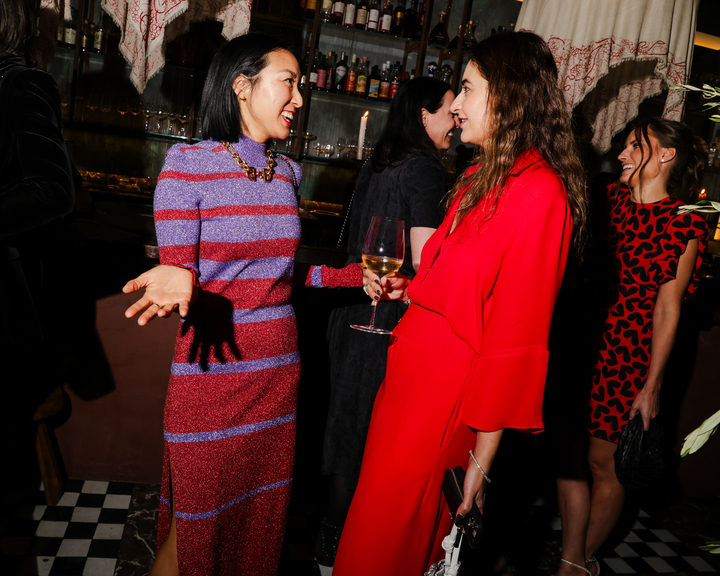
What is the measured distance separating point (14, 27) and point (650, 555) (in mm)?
3191

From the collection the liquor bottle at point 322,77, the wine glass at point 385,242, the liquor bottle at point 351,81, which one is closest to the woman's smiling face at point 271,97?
the wine glass at point 385,242

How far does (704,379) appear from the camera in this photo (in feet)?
10.4

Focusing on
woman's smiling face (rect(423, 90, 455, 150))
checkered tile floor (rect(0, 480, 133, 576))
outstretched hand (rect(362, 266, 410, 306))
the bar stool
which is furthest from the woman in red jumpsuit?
the bar stool

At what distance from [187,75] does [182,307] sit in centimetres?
401

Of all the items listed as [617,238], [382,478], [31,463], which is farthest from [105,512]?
[617,238]

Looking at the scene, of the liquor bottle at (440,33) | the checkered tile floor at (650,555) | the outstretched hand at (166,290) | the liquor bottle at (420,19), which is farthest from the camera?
the liquor bottle at (440,33)

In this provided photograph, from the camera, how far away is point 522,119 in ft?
4.08

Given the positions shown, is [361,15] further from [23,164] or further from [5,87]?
[23,164]

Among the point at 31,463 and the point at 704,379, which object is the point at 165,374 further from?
the point at 704,379

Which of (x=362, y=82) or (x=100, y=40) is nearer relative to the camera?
(x=100, y=40)

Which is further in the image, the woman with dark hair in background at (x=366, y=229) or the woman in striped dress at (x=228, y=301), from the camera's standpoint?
the woman with dark hair in background at (x=366, y=229)

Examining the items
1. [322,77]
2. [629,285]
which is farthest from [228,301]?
[322,77]

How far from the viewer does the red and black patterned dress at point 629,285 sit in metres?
2.10

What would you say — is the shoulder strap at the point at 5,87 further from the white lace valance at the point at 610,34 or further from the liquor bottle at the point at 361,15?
the liquor bottle at the point at 361,15
